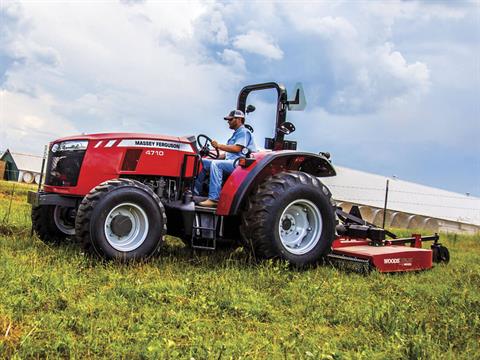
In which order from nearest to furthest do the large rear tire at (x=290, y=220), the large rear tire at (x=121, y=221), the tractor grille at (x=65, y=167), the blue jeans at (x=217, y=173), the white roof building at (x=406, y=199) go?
the large rear tire at (x=121, y=221) < the large rear tire at (x=290, y=220) < the tractor grille at (x=65, y=167) < the blue jeans at (x=217, y=173) < the white roof building at (x=406, y=199)

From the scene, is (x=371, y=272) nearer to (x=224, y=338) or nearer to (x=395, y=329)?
(x=395, y=329)

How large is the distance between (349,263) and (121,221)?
9.26 ft

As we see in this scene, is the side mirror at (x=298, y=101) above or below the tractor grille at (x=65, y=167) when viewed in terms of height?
above

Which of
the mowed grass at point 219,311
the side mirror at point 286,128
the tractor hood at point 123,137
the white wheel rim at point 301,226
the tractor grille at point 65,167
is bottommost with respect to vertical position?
the mowed grass at point 219,311

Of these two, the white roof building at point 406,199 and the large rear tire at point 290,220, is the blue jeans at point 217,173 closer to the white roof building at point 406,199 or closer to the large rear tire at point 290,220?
the large rear tire at point 290,220

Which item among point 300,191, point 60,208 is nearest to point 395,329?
point 300,191

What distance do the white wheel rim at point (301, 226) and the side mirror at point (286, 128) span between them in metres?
1.08

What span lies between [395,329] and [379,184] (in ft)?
97.3

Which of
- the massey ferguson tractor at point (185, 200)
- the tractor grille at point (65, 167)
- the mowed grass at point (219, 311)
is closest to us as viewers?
the mowed grass at point (219, 311)

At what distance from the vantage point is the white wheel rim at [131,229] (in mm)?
5738

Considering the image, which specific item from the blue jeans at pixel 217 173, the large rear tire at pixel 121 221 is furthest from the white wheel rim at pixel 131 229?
the blue jeans at pixel 217 173

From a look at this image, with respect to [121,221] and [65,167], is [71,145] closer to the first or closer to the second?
[65,167]

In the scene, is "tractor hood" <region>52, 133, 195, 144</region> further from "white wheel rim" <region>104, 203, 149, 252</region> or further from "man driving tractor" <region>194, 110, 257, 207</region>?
"white wheel rim" <region>104, 203, 149, 252</region>

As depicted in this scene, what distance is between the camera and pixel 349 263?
22.4ft
